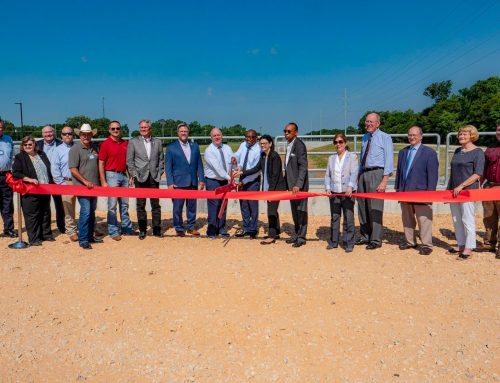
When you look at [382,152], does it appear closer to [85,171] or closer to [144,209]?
[144,209]

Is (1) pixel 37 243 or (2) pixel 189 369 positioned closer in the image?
(2) pixel 189 369

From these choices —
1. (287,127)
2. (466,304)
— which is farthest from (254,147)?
(466,304)

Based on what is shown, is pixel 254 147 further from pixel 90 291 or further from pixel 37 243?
pixel 37 243

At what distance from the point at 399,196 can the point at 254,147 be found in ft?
8.32

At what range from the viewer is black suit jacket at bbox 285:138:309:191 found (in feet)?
20.8

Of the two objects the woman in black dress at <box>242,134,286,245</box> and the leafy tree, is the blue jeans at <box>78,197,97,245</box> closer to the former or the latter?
the woman in black dress at <box>242,134,286,245</box>

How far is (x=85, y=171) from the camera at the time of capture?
6.76m

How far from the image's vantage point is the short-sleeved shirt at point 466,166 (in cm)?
575

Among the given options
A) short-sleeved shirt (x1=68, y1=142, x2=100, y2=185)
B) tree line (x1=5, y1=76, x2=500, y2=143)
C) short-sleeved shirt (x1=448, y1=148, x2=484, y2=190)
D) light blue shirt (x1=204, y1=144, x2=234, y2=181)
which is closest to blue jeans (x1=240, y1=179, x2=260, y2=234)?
light blue shirt (x1=204, y1=144, x2=234, y2=181)

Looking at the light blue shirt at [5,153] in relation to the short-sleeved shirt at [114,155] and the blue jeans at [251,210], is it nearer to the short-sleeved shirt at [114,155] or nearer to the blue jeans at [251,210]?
the short-sleeved shirt at [114,155]

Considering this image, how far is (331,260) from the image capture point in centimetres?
579

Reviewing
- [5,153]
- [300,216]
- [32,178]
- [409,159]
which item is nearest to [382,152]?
[409,159]

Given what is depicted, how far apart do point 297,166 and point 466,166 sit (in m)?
2.49

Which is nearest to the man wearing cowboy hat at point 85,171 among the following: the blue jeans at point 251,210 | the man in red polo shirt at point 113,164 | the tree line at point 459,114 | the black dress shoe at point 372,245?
the man in red polo shirt at point 113,164
